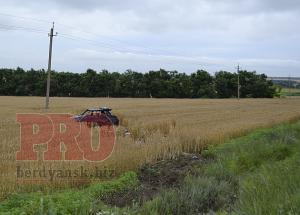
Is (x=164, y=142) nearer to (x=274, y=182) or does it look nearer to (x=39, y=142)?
(x=39, y=142)

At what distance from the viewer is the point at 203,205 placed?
30.4 ft

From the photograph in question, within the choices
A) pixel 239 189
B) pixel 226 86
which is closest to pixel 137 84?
pixel 226 86

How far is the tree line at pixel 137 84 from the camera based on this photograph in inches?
3671

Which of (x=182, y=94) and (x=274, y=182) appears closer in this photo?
(x=274, y=182)

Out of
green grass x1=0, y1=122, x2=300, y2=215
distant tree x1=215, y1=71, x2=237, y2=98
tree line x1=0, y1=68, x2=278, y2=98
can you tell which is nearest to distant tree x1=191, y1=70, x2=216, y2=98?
tree line x1=0, y1=68, x2=278, y2=98

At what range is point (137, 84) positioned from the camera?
96.4 meters

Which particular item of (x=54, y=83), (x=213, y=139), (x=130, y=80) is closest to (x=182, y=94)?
(x=130, y=80)

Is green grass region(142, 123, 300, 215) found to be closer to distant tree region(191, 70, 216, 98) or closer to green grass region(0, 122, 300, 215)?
green grass region(0, 122, 300, 215)

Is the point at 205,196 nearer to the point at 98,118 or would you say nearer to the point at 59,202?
the point at 59,202

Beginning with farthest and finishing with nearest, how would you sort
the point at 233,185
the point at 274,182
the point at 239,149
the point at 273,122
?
1. the point at 273,122
2. the point at 239,149
3. the point at 233,185
4. the point at 274,182

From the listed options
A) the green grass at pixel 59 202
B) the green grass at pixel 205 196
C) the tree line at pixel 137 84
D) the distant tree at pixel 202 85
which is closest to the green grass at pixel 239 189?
the green grass at pixel 205 196

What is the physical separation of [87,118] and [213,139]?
7841 mm

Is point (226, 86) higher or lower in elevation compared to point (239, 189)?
higher

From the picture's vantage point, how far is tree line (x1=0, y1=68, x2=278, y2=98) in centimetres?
9325
